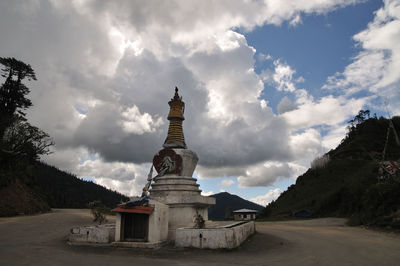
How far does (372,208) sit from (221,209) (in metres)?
150

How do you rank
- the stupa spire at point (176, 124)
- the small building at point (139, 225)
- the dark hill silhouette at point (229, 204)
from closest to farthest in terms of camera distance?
the small building at point (139, 225) < the stupa spire at point (176, 124) < the dark hill silhouette at point (229, 204)

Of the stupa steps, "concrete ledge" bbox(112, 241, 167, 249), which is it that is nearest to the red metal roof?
"concrete ledge" bbox(112, 241, 167, 249)

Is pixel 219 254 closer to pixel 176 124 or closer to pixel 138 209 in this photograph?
pixel 138 209

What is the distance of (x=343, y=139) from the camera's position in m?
97.3

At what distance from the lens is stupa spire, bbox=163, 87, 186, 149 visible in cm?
2091

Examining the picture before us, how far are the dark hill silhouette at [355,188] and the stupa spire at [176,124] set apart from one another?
1529 centimetres

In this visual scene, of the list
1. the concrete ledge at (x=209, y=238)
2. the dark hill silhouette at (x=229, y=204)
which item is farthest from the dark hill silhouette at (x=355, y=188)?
the dark hill silhouette at (x=229, y=204)

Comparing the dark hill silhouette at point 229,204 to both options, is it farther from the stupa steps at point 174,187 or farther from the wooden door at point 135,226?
the wooden door at point 135,226

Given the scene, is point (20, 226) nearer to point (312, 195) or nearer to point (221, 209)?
point (312, 195)

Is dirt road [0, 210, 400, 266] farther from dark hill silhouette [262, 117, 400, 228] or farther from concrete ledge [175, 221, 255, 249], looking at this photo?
dark hill silhouette [262, 117, 400, 228]

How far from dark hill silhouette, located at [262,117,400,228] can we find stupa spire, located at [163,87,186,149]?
1529 centimetres

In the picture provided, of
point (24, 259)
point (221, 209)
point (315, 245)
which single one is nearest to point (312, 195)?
point (315, 245)

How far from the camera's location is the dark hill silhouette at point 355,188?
73.0 ft

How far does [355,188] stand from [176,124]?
94.4ft
